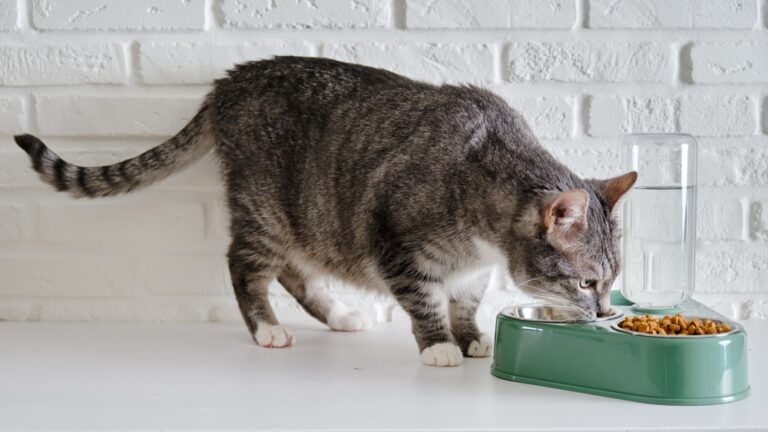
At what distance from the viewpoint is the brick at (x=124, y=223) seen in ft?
7.65

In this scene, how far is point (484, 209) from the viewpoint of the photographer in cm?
185

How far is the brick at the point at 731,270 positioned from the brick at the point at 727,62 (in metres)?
0.42

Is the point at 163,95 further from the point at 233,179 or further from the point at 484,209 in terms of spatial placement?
the point at 484,209

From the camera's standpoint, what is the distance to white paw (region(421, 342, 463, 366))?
1.87 m

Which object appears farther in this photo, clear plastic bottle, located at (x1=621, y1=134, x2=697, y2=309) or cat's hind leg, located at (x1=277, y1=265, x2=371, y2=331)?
cat's hind leg, located at (x1=277, y1=265, x2=371, y2=331)

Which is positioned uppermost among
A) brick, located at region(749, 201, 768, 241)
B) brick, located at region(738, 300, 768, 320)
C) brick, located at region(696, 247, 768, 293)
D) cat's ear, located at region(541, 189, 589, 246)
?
cat's ear, located at region(541, 189, 589, 246)

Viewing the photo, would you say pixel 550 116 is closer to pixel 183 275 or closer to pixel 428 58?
pixel 428 58

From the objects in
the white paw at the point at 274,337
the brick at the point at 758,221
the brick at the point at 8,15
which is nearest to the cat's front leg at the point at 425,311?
the white paw at the point at 274,337

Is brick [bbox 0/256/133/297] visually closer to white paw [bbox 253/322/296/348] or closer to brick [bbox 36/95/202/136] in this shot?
brick [bbox 36/95/202/136]

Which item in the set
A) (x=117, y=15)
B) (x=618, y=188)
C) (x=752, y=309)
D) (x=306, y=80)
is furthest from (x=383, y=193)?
(x=752, y=309)

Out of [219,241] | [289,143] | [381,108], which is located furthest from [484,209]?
[219,241]

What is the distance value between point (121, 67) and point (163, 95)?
0.12 m

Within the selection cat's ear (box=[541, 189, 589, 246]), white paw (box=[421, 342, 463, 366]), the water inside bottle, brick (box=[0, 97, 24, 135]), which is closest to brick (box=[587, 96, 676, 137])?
the water inside bottle

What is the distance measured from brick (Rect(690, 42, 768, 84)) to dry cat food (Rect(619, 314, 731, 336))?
32.0 inches
